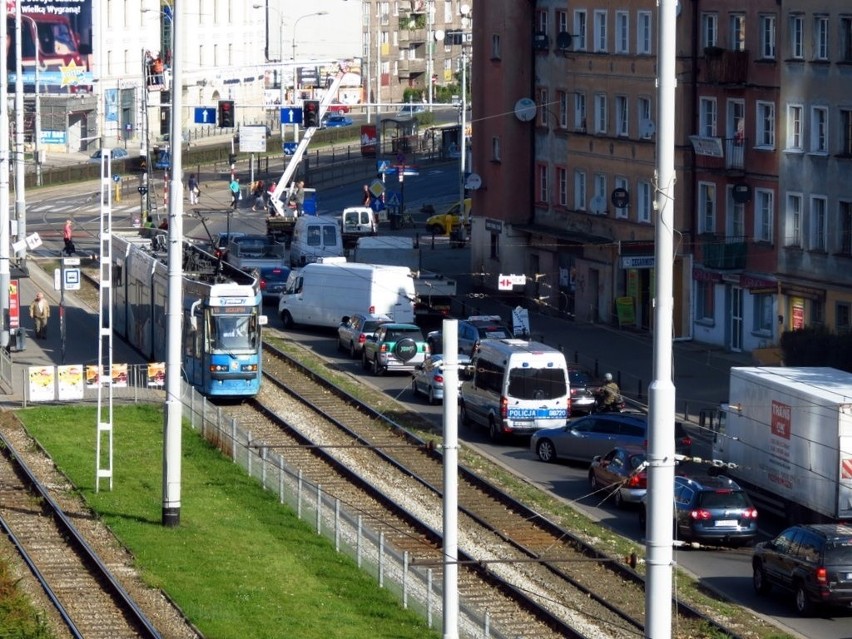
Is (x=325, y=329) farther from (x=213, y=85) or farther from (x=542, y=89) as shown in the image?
(x=213, y=85)

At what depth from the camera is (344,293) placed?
5472cm

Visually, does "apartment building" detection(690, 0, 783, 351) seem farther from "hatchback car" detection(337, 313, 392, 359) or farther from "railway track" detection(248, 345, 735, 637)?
"railway track" detection(248, 345, 735, 637)

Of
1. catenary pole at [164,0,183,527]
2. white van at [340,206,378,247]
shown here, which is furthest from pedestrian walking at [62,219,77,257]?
catenary pole at [164,0,183,527]

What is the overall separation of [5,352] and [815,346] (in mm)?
20822

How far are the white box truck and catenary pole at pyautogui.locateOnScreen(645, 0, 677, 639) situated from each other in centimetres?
1625

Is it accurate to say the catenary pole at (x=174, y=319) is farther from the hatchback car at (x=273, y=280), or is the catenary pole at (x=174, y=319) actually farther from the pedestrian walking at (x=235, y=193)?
the pedestrian walking at (x=235, y=193)

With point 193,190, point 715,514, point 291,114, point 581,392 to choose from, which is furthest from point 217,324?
point 193,190

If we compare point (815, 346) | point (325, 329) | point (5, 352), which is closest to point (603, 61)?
point (325, 329)

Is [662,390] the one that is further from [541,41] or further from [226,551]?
[541,41]

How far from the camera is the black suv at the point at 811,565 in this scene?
2531 centimetres

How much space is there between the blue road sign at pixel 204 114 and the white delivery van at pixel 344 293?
75.8 feet

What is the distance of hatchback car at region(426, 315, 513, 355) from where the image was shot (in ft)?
158

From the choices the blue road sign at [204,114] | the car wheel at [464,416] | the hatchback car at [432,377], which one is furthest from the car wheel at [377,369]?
the blue road sign at [204,114]

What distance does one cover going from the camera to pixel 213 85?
11669 centimetres
